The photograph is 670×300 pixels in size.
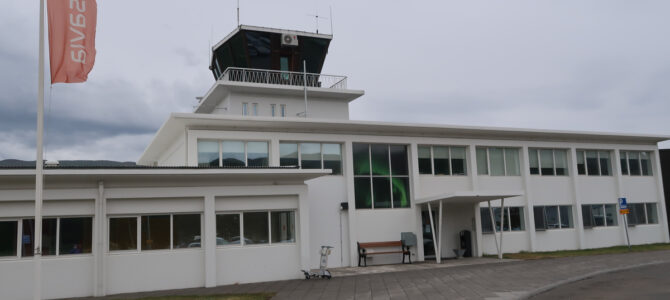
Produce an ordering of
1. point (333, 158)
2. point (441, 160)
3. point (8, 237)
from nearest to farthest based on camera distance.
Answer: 1. point (8, 237)
2. point (333, 158)
3. point (441, 160)

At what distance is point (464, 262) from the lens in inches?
877

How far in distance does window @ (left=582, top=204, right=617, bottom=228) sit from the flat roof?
130 inches

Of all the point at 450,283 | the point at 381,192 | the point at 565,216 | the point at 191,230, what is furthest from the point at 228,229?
the point at 565,216

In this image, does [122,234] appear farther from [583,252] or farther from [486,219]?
[583,252]

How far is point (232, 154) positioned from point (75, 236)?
6.40 meters

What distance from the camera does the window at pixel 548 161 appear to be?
27.3m

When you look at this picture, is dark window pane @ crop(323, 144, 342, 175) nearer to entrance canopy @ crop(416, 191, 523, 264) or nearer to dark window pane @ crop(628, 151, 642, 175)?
entrance canopy @ crop(416, 191, 523, 264)

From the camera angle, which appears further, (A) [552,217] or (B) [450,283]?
(A) [552,217]

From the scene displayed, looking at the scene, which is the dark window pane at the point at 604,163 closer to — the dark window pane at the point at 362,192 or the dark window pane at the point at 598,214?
the dark window pane at the point at 598,214

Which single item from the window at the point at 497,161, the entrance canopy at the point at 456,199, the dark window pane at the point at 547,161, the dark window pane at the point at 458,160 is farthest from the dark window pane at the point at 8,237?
the dark window pane at the point at 547,161

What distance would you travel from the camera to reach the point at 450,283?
1617 cm

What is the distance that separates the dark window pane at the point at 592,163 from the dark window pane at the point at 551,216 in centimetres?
318

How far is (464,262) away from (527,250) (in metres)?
5.52

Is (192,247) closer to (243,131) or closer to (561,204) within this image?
(243,131)
